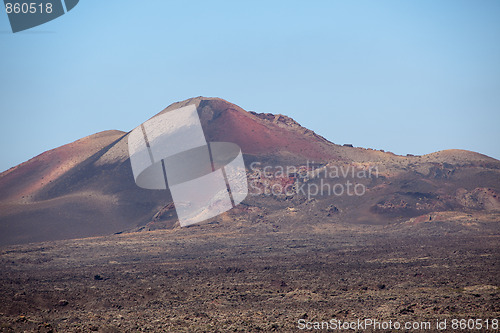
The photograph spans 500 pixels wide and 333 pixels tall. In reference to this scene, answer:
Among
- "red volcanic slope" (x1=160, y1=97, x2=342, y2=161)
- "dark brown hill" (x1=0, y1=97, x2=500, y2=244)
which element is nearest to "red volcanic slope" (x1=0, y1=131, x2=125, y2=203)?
"dark brown hill" (x1=0, y1=97, x2=500, y2=244)

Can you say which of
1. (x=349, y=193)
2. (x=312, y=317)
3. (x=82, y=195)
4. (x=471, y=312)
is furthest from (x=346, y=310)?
(x=82, y=195)

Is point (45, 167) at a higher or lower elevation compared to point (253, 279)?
higher

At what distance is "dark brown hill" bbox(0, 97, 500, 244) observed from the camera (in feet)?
198

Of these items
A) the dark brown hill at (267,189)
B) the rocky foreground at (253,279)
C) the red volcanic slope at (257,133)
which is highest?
the red volcanic slope at (257,133)

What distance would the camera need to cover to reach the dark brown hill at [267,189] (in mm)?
60344

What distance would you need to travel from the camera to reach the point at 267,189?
6831cm

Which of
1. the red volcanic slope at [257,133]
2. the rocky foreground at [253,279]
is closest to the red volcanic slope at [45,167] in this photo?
the red volcanic slope at [257,133]

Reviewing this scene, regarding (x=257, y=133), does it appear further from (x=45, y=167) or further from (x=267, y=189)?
(x=45, y=167)

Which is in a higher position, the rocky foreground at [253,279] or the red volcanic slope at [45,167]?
the red volcanic slope at [45,167]

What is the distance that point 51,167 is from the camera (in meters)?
83.0

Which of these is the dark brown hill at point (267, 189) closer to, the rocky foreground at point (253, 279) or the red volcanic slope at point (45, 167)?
the red volcanic slope at point (45, 167)

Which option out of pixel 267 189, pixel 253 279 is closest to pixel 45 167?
pixel 267 189

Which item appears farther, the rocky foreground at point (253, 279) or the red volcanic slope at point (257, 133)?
the red volcanic slope at point (257, 133)

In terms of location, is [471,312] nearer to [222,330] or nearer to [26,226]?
[222,330]
